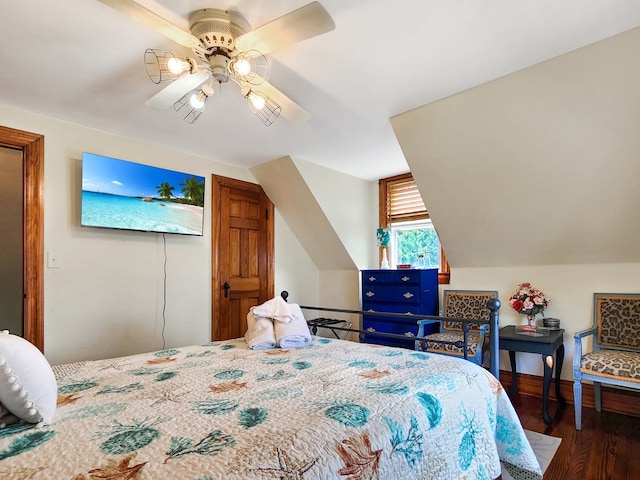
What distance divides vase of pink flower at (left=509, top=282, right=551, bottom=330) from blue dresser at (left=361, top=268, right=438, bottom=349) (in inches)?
31.3

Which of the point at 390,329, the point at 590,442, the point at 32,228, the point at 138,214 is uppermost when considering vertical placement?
the point at 138,214

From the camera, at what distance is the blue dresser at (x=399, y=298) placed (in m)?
3.58

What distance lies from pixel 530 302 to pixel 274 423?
274 cm

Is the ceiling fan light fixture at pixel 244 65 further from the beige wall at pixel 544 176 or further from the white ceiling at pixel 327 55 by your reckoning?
the beige wall at pixel 544 176

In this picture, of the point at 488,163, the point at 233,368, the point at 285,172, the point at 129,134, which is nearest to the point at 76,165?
the point at 129,134

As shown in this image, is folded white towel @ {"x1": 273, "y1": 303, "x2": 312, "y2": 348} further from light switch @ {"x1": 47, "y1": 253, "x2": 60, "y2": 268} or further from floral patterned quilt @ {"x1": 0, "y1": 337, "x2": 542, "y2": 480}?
light switch @ {"x1": 47, "y1": 253, "x2": 60, "y2": 268}

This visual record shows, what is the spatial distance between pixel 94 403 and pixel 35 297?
179 cm

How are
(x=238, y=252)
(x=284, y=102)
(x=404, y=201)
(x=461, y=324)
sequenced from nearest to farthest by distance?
(x=284, y=102), (x=461, y=324), (x=238, y=252), (x=404, y=201)

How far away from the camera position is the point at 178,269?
11.0 ft

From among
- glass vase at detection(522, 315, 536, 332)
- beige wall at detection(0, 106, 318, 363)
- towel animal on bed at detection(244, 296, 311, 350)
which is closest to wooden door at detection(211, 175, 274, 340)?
beige wall at detection(0, 106, 318, 363)

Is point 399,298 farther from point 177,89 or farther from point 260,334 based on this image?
point 177,89

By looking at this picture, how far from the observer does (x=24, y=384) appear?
3.38 ft

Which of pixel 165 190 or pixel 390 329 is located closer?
pixel 165 190

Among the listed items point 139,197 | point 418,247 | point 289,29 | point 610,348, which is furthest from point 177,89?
point 610,348
